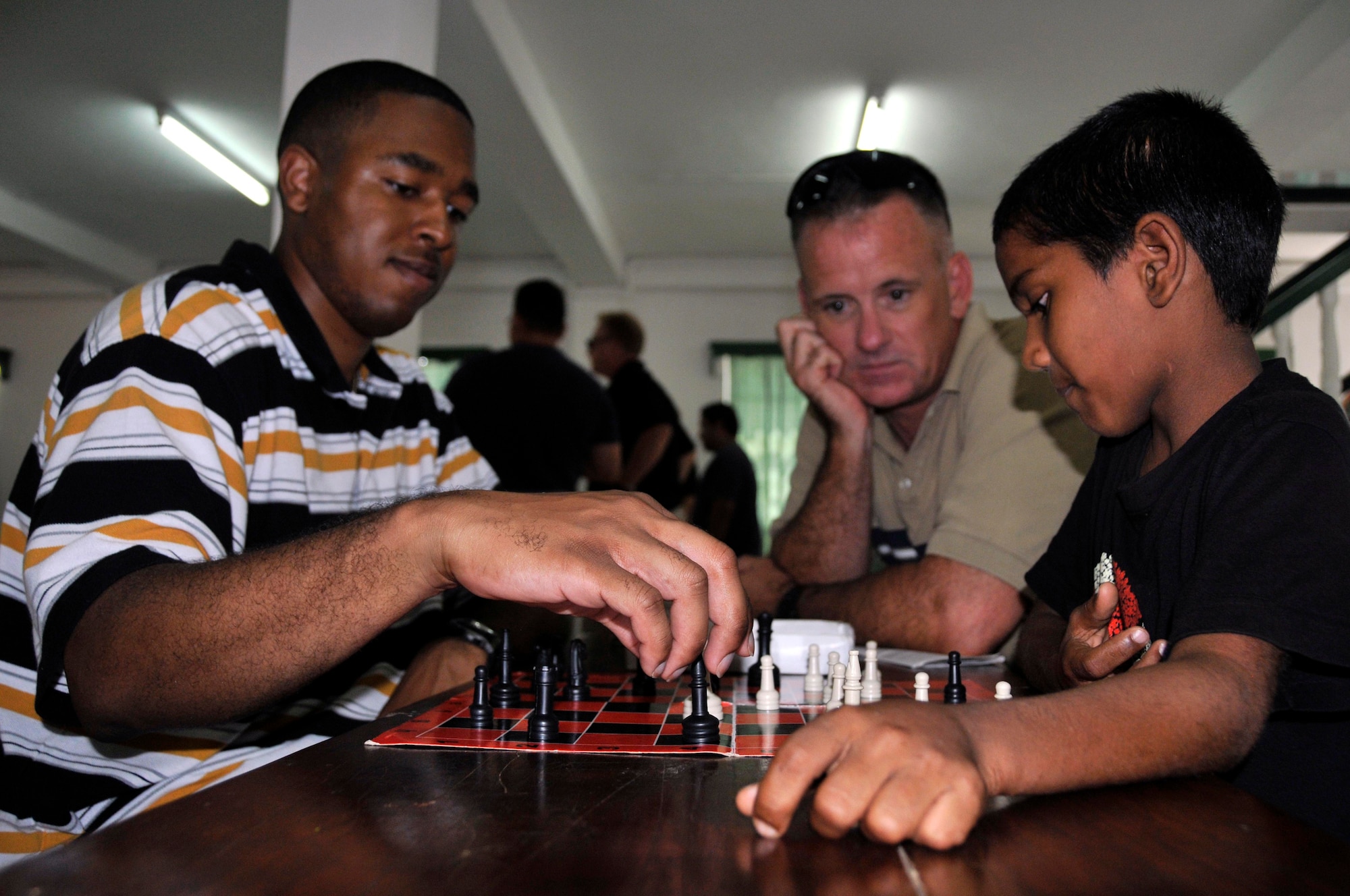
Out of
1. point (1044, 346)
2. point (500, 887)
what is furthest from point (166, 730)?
point (1044, 346)

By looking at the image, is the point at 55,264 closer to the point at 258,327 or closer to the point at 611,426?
the point at 611,426

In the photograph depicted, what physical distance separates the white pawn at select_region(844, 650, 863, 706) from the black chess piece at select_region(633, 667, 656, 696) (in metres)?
0.23

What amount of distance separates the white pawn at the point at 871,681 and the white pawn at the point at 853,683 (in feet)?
0.03

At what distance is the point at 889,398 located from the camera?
2.06 metres

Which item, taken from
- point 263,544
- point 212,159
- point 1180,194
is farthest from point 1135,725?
point 212,159

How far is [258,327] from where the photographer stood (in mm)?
1398

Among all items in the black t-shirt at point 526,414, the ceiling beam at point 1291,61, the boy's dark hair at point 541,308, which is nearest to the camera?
the black t-shirt at point 526,414

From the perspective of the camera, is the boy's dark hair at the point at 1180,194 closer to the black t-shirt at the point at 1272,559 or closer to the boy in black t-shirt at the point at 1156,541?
the boy in black t-shirt at the point at 1156,541

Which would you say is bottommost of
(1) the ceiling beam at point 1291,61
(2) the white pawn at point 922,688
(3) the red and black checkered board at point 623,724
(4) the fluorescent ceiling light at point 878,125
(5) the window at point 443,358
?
(3) the red and black checkered board at point 623,724

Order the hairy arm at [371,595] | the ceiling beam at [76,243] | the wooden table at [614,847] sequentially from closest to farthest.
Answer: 1. the wooden table at [614,847]
2. the hairy arm at [371,595]
3. the ceiling beam at [76,243]

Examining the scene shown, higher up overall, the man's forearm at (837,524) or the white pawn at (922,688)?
the man's forearm at (837,524)

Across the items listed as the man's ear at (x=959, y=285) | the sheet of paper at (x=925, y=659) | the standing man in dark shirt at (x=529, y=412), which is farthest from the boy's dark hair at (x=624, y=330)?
the sheet of paper at (x=925, y=659)

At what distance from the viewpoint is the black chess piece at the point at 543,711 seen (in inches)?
33.8

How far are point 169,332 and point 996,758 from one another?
3.68ft
